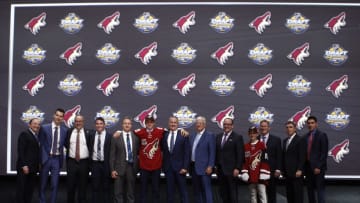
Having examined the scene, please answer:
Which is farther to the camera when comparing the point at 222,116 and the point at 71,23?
the point at 71,23

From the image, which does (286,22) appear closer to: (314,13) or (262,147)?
(314,13)

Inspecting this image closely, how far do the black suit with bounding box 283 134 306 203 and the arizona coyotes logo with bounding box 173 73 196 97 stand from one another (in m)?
2.37

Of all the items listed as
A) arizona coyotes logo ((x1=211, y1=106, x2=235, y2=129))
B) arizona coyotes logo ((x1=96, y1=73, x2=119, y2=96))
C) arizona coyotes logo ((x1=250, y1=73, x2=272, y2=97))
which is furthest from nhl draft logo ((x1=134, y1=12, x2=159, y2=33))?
arizona coyotes logo ((x1=250, y1=73, x2=272, y2=97))

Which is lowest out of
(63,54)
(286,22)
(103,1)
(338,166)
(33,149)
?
(338,166)

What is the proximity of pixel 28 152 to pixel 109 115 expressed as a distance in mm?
1884

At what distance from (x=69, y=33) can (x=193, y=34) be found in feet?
7.87

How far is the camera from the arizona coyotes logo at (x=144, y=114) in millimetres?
7039

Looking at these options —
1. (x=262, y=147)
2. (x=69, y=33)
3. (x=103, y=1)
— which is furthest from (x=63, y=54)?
(x=262, y=147)

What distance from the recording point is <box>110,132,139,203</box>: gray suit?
5387 mm

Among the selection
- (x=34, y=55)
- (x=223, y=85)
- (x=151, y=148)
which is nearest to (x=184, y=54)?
(x=223, y=85)

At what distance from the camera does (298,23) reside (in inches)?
282

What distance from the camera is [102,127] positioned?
18.2 feet

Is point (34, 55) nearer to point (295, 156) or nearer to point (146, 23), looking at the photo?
point (146, 23)

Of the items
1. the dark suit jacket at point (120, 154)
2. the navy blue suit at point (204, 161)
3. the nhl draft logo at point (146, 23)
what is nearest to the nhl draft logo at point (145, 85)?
the nhl draft logo at point (146, 23)
